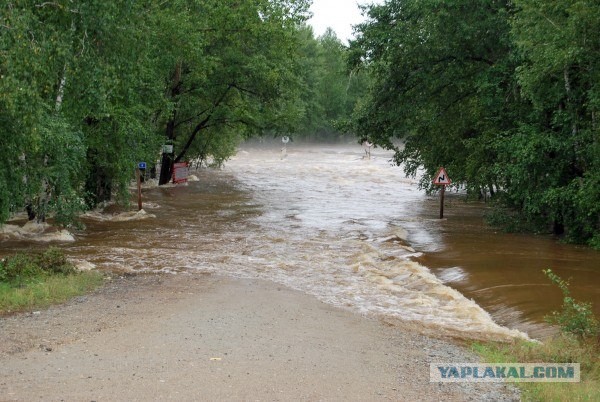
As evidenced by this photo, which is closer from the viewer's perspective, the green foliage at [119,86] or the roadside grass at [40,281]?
the roadside grass at [40,281]

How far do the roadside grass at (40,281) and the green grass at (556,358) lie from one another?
6883mm

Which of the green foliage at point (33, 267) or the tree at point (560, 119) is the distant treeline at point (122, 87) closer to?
the green foliage at point (33, 267)

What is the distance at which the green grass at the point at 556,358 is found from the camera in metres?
7.09

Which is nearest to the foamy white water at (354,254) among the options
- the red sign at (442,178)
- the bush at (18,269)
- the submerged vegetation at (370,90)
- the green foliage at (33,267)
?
the red sign at (442,178)

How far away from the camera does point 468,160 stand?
71.7 ft

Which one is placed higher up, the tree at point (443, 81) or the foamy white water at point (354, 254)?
the tree at point (443, 81)

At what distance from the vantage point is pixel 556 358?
8445 millimetres

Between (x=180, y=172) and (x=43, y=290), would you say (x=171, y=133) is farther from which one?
(x=43, y=290)

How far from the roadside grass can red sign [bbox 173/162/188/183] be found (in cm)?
2427

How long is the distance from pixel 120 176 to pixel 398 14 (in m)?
11.2

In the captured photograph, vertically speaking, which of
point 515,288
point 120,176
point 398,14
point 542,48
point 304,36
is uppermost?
point 304,36

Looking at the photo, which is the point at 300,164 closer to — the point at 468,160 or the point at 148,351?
the point at 468,160

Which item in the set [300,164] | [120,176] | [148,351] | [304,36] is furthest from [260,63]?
[304,36]

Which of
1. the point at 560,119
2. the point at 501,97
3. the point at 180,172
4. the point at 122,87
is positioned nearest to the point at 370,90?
the point at 501,97
